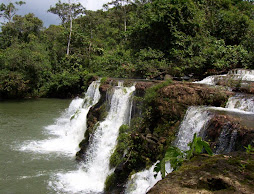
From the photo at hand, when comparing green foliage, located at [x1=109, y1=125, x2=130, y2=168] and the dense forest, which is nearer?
green foliage, located at [x1=109, y1=125, x2=130, y2=168]

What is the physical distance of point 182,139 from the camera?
5.80 metres

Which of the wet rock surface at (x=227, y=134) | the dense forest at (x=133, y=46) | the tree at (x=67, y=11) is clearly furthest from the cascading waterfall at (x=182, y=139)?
the tree at (x=67, y=11)

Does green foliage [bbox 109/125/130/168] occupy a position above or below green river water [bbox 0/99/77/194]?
above

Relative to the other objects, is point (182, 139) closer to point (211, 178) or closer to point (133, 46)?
point (211, 178)

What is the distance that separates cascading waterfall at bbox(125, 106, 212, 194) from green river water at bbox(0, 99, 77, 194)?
2561 millimetres

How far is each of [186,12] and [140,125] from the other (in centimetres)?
1117

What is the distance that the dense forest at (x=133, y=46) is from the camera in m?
13.6

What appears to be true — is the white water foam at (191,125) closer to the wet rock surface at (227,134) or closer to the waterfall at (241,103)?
the wet rock surface at (227,134)

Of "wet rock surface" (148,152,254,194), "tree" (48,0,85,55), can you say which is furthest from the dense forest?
"wet rock surface" (148,152,254,194)

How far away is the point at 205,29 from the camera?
54.3 feet

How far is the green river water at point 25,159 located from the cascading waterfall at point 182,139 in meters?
2.56

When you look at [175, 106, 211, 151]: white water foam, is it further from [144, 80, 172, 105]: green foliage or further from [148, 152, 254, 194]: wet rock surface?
[148, 152, 254, 194]: wet rock surface

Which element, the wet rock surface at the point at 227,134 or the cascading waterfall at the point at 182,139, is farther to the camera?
the cascading waterfall at the point at 182,139

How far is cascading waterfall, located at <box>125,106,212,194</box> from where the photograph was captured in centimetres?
548
